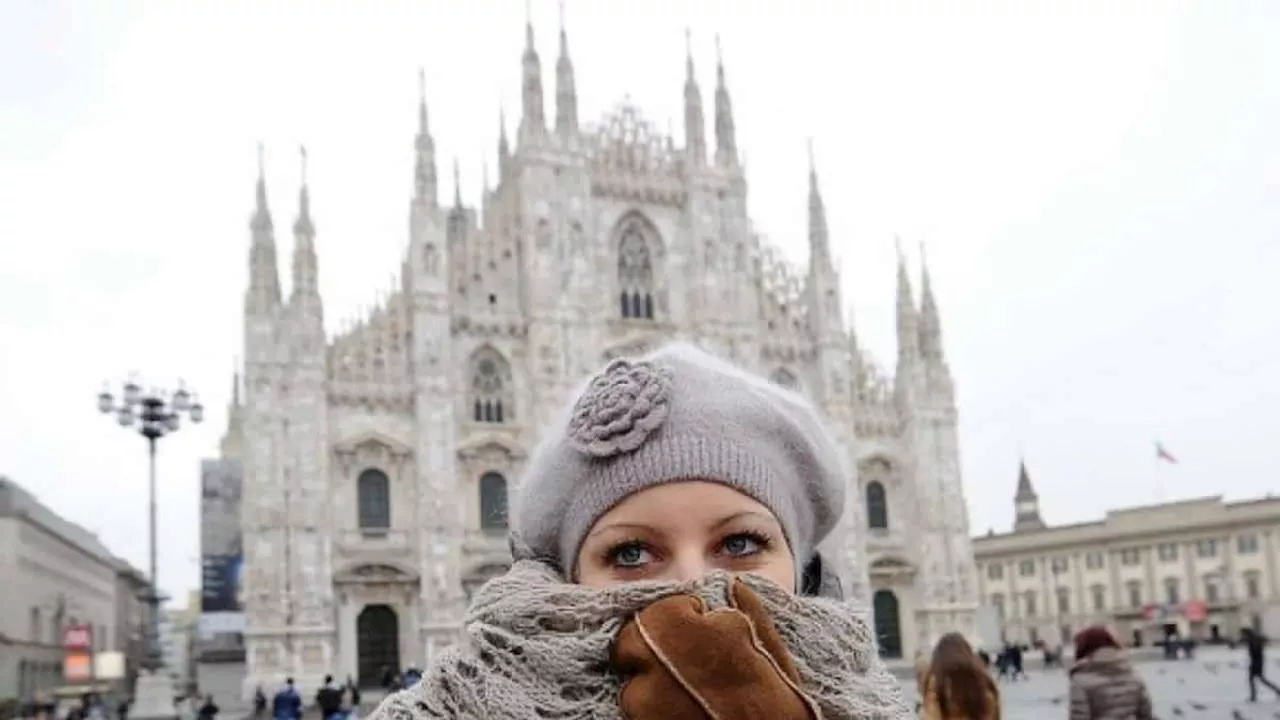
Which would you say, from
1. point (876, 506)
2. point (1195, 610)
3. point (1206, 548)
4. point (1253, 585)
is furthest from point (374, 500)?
point (1253, 585)

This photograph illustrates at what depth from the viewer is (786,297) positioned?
41562 mm

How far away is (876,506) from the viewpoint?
4153 centimetres

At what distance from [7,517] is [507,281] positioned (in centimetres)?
2194

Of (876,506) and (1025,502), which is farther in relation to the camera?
(1025,502)

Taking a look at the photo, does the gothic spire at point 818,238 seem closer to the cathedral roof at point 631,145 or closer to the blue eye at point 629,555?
the cathedral roof at point 631,145

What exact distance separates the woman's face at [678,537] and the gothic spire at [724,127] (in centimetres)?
3964

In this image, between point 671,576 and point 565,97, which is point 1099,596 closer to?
point 565,97

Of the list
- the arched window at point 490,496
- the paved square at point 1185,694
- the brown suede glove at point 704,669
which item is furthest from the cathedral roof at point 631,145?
the brown suede glove at point 704,669

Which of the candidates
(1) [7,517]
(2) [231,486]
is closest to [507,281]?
(2) [231,486]

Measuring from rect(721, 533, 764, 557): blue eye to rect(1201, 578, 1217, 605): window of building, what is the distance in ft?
213

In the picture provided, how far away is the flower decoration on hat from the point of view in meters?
1.46

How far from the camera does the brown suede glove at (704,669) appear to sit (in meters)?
1.10

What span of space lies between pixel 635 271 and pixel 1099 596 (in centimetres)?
3685

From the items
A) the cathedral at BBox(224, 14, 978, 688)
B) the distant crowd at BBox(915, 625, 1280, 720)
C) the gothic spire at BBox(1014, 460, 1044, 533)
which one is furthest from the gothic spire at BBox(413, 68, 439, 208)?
the gothic spire at BBox(1014, 460, 1044, 533)
